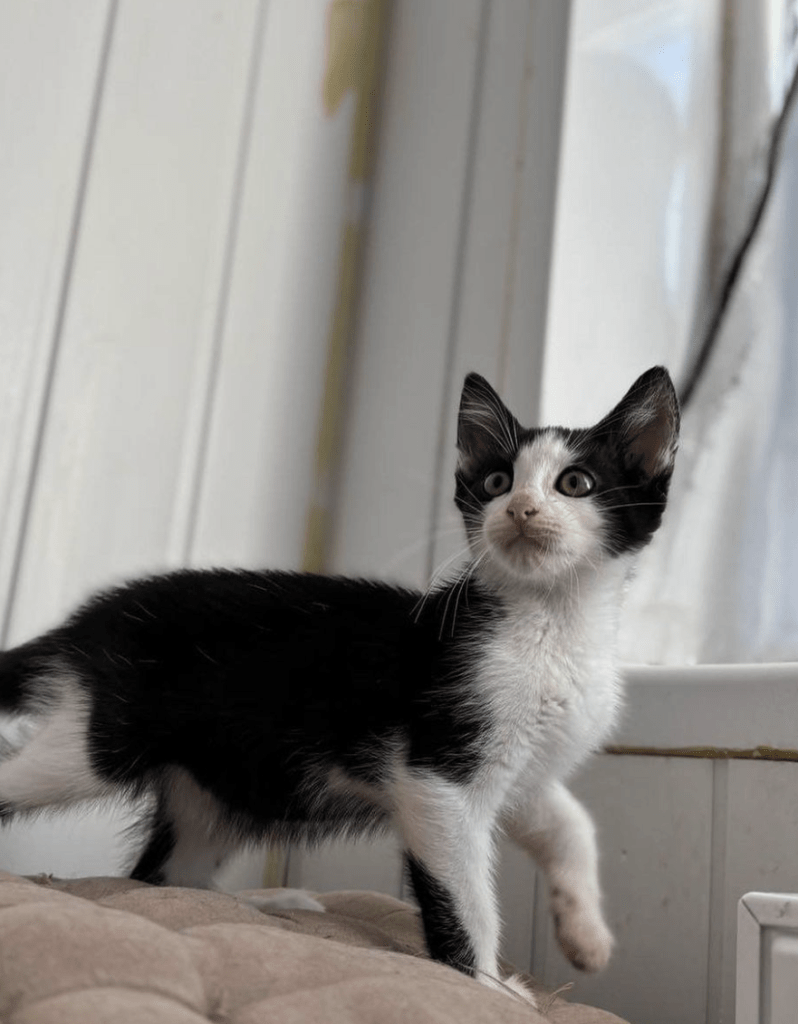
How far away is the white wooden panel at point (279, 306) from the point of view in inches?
61.3

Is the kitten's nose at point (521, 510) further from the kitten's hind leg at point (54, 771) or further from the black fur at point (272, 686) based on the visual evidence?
the kitten's hind leg at point (54, 771)

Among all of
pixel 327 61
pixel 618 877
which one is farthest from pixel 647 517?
pixel 327 61

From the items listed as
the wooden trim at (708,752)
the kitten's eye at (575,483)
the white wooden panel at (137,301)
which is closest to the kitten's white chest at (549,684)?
the kitten's eye at (575,483)

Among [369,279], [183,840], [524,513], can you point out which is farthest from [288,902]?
[369,279]

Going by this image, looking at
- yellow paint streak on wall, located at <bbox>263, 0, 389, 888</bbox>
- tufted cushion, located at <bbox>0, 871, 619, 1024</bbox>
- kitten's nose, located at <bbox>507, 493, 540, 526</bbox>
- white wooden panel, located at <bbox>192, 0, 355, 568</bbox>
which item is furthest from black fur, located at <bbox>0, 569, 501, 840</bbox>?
yellow paint streak on wall, located at <bbox>263, 0, 389, 888</bbox>

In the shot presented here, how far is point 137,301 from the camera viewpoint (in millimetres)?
1449

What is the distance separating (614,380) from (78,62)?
78cm

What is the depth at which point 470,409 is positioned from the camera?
1.09m

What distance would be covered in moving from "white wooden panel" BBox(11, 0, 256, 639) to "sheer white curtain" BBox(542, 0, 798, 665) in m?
0.48

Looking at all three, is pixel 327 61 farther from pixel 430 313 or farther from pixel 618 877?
pixel 618 877

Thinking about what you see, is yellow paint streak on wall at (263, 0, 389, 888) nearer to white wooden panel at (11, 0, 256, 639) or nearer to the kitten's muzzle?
white wooden panel at (11, 0, 256, 639)

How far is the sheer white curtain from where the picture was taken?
1.31m

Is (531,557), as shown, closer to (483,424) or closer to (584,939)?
(483,424)

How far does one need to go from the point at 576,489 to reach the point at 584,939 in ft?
1.27
